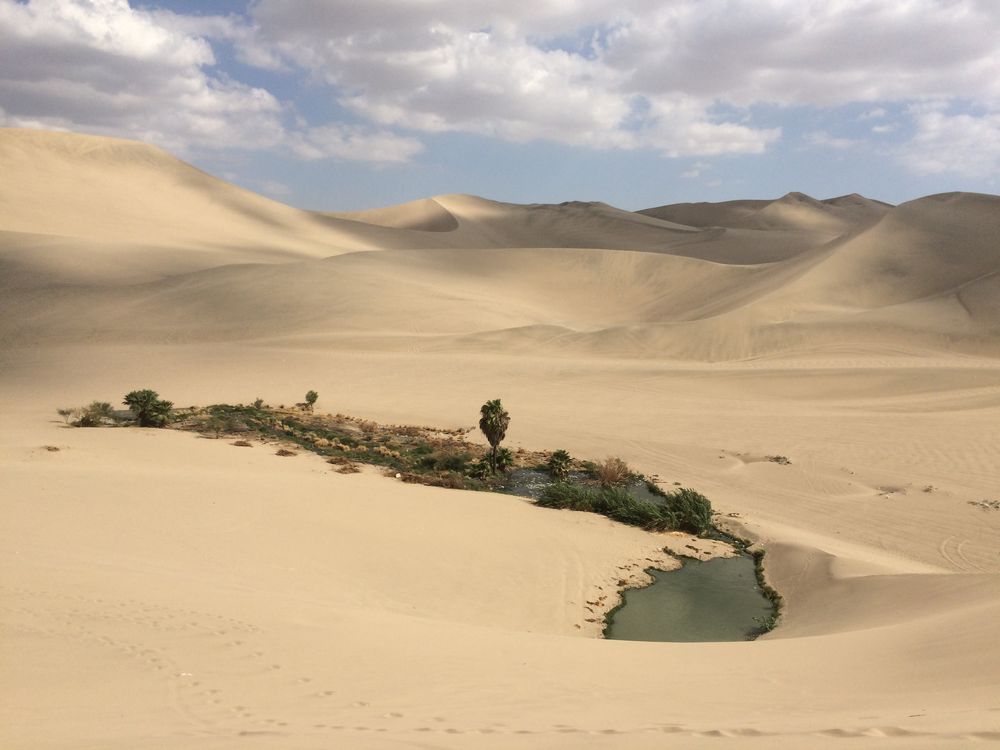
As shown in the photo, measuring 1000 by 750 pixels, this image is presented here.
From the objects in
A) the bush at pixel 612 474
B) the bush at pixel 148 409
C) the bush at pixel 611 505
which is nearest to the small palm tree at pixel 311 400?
the bush at pixel 148 409

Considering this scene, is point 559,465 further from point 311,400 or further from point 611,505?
point 311,400

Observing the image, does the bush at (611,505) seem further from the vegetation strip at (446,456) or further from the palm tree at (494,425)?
the palm tree at (494,425)

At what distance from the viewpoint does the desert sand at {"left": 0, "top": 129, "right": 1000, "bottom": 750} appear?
15.3ft

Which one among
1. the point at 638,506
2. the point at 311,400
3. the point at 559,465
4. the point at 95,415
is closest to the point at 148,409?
the point at 95,415

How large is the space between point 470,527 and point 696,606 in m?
3.28

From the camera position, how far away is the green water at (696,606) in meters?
9.01

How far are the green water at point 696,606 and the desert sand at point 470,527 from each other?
0.43 metres

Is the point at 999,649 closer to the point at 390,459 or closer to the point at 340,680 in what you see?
the point at 340,680

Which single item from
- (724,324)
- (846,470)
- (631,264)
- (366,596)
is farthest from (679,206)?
(366,596)

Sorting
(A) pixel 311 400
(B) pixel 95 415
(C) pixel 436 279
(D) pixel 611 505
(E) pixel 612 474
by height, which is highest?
(C) pixel 436 279

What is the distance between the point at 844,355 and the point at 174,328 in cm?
2740

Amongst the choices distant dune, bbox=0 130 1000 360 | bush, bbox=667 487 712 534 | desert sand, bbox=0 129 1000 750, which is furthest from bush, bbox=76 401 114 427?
distant dune, bbox=0 130 1000 360

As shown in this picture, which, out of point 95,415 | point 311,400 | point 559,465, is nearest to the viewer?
point 559,465

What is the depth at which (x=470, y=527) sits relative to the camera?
449 inches
